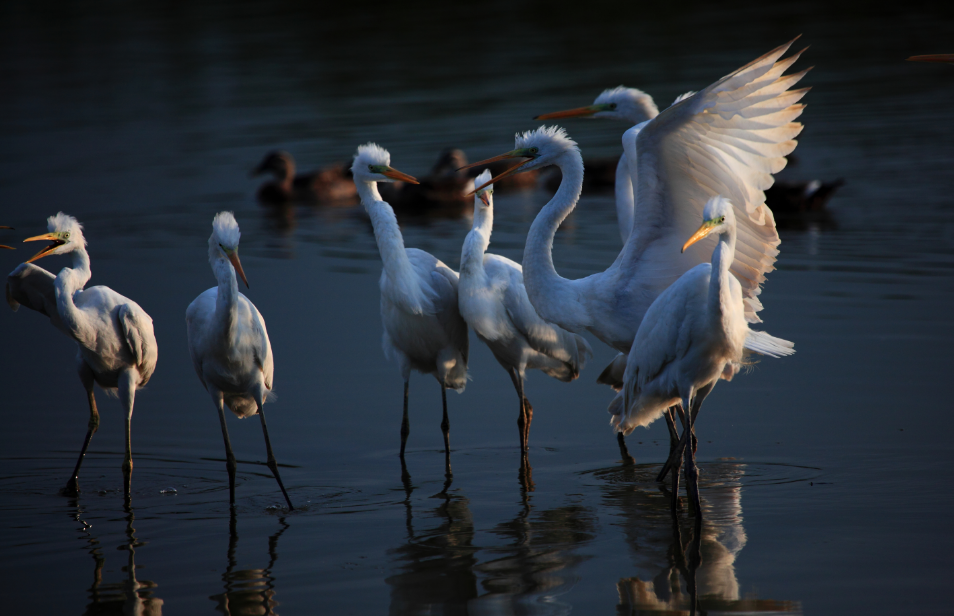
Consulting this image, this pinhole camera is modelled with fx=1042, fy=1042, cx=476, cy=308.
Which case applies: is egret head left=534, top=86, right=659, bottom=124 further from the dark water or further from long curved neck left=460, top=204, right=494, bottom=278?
the dark water

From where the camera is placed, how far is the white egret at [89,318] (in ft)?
19.9

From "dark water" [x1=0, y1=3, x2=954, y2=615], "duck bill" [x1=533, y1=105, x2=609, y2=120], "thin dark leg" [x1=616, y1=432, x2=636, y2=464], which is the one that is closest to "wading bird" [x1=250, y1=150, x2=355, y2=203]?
→ "dark water" [x1=0, y1=3, x2=954, y2=615]

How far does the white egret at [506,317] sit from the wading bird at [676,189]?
1.53 ft

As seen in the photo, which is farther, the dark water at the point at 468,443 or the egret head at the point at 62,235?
the egret head at the point at 62,235

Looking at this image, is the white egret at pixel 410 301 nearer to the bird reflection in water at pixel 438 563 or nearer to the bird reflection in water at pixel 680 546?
the bird reflection in water at pixel 438 563

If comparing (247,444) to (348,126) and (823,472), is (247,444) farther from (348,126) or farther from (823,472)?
(348,126)

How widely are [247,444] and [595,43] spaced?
24056mm

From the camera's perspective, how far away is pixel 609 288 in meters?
6.30

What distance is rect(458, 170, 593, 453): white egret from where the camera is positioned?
680cm

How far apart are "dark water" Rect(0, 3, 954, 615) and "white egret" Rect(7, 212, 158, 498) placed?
594 mm

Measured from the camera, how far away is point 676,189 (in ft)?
19.5

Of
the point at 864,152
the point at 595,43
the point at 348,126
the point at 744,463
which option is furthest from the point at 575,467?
the point at 595,43

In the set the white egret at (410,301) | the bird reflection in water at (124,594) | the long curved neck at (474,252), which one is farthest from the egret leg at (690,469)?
the bird reflection in water at (124,594)

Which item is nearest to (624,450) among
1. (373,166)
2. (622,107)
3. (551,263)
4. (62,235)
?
(551,263)
